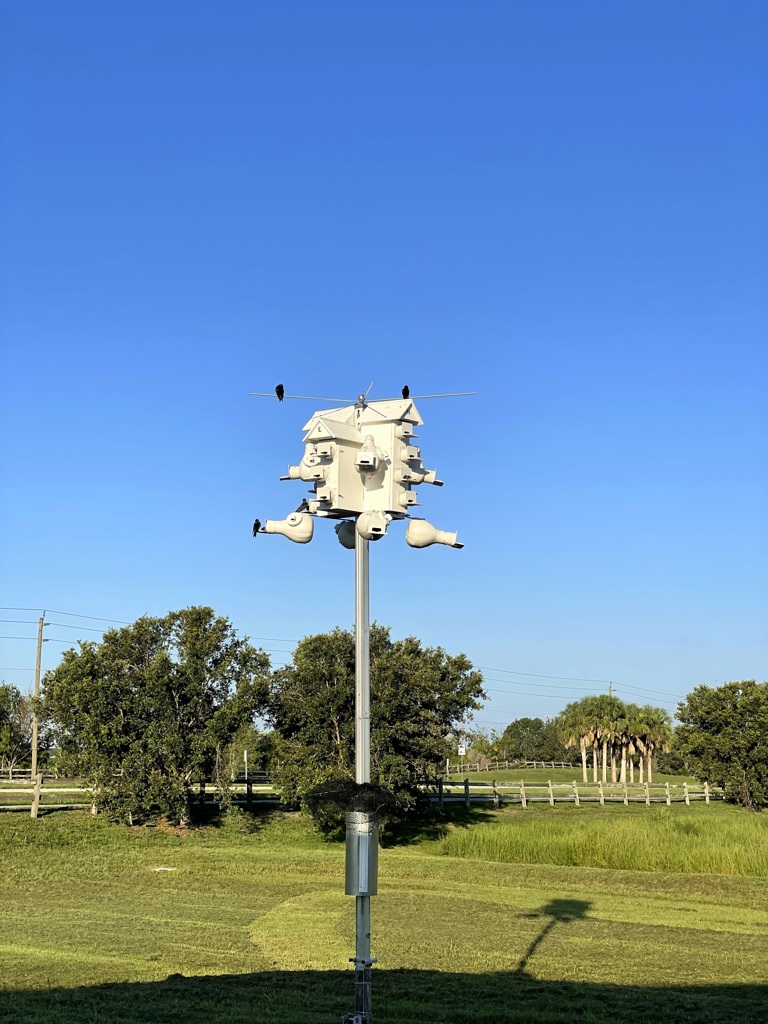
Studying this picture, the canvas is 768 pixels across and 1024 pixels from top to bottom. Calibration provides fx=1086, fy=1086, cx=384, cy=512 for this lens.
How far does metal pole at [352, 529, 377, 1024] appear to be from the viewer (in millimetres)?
7086

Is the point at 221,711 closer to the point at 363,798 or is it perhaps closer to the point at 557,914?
the point at 557,914

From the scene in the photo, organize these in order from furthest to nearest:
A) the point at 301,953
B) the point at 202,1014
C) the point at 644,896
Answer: the point at 644,896
the point at 301,953
the point at 202,1014

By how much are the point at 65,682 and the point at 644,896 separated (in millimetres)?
18550

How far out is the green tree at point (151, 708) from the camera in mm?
32062

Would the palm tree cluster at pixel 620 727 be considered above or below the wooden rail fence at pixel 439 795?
above

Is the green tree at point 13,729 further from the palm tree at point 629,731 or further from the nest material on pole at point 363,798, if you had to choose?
the nest material on pole at point 363,798

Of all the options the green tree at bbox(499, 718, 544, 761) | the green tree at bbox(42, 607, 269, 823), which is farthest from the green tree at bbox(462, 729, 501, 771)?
the green tree at bbox(42, 607, 269, 823)

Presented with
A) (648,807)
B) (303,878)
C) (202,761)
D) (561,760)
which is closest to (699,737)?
(648,807)

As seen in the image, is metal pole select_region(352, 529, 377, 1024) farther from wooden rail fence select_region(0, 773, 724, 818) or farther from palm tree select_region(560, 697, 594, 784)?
palm tree select_region(560, 697, 594, 784)

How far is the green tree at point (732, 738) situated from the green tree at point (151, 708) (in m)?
20.6

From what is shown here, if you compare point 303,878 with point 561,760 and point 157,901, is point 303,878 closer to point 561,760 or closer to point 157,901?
point 157,901

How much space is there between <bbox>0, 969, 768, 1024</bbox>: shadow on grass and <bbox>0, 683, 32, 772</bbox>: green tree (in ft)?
141

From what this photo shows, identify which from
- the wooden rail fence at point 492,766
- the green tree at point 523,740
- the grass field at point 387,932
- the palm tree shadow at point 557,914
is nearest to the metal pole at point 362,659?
the grass field at point 387,932

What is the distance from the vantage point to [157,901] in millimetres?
20031
